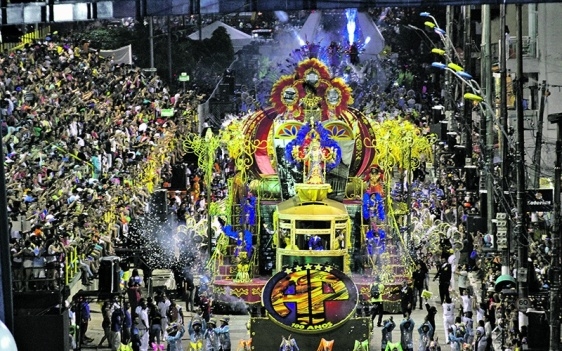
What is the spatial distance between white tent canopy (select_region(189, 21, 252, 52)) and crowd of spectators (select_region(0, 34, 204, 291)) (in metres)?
13.3

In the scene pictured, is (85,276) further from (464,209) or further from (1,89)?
(464,209)

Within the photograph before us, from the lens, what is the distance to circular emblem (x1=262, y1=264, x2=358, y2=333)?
40250 millimetres

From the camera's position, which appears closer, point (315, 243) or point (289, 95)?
point (315, 243)

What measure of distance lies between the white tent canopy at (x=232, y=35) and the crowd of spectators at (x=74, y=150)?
43.6 feet

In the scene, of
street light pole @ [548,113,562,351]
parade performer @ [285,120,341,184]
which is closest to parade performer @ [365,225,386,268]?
parade performer @ [285,120,341,184]

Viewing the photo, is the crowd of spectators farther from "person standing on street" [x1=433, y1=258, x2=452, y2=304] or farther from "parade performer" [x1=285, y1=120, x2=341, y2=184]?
"person standing on street" [x1=433, y1=258, x2=452, y2=304]

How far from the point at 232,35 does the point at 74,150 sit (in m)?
33.6

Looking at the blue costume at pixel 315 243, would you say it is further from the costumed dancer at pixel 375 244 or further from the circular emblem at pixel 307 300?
the circular emblem at pixel 307 300

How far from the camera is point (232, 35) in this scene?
8188 centimetres

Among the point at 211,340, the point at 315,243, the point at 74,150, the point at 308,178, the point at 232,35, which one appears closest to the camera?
the point at 211,340

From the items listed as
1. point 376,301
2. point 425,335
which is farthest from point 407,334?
point 376,301

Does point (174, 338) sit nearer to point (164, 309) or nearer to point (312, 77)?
point (164, 309)

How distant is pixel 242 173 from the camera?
1874 inches

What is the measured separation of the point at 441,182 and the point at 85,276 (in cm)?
2065
